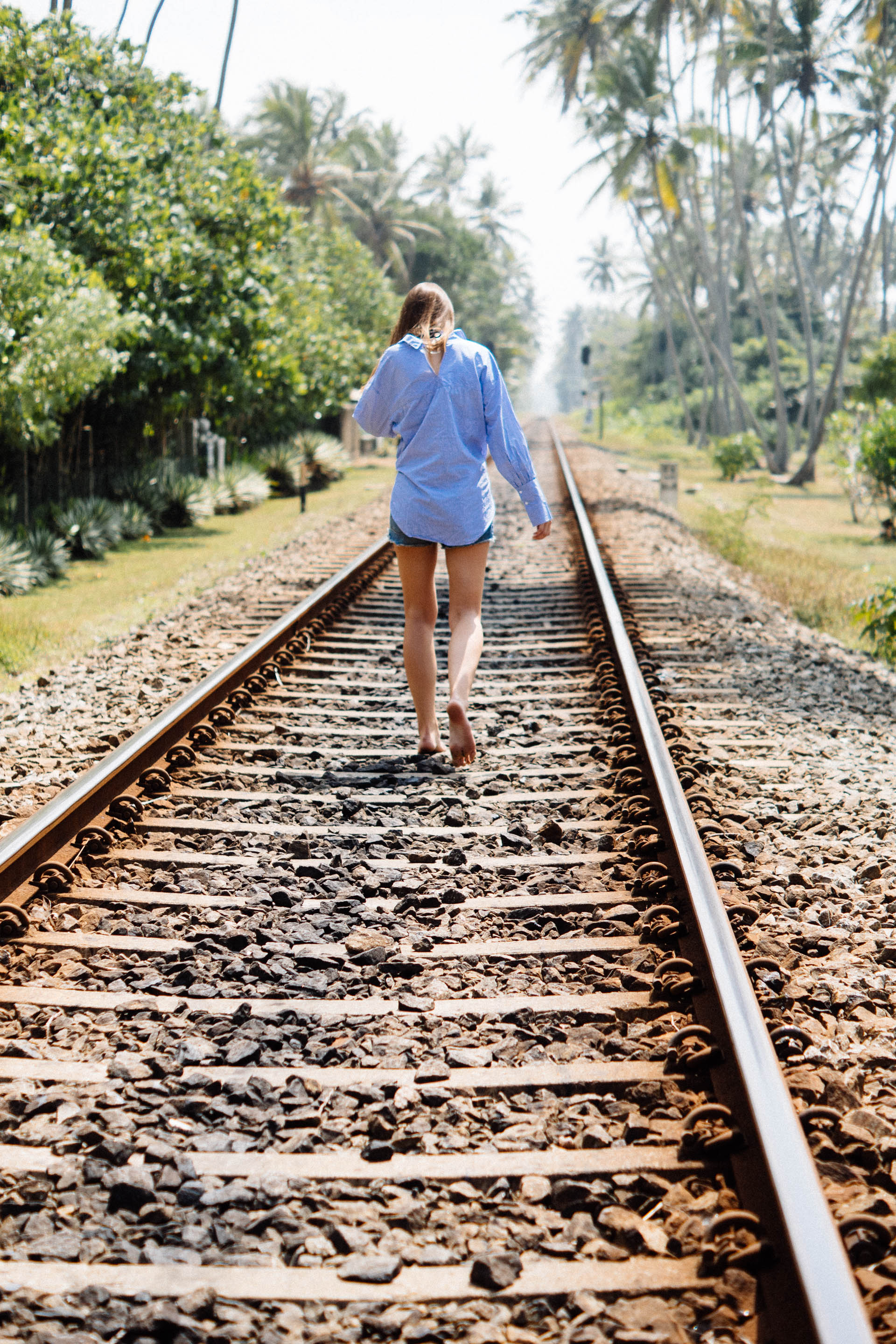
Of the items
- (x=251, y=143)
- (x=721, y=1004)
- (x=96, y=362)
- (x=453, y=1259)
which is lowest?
(x=453, y=1259)

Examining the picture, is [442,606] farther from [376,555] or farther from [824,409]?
[824,409]

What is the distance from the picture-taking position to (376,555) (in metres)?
10.7

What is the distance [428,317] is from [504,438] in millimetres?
566

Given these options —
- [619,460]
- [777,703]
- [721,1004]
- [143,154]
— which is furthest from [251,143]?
[721,1004]

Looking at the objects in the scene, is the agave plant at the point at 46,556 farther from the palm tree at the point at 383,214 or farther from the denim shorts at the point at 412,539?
the palm tree at the point at 383,214

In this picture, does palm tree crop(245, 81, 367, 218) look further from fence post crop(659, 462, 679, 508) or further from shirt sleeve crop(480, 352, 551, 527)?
shirt sleeve crop(480, 352, 551, 527)

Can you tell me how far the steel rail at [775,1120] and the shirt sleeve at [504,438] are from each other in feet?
4.55

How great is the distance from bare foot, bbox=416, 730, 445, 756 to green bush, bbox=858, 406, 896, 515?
42.4 feet

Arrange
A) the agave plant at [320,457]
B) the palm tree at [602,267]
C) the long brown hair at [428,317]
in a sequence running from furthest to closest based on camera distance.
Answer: the palm tree at [602,267] → the agave plant at [320,457] → the long brown hair at [428,317]

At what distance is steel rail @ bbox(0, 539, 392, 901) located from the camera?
3.64m

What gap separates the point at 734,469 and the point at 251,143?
28.7 metres

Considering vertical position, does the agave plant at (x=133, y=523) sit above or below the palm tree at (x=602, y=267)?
below


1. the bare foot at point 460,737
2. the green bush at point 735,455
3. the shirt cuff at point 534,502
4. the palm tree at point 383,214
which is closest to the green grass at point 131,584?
the bare foot at point 460,737

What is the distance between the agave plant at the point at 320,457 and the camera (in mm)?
22953
